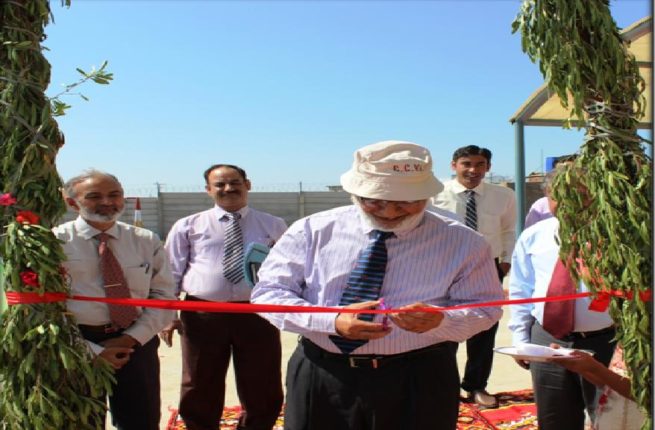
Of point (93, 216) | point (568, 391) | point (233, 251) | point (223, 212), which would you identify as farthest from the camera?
point (223, 212)

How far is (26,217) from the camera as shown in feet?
6.79

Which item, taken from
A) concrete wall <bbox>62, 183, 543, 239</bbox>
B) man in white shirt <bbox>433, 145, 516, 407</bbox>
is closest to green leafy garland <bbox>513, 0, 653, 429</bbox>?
man in white shirt <bbox>433, 145, 516, 407</bbox>

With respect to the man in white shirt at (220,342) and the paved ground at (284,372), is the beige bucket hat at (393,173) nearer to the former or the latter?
the man in white shirt at (220,342)

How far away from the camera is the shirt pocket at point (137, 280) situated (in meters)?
3.27

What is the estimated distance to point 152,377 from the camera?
3242 mm

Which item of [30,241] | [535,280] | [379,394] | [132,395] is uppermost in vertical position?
[30,241]

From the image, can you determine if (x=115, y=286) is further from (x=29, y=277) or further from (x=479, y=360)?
(x=479, y=360)

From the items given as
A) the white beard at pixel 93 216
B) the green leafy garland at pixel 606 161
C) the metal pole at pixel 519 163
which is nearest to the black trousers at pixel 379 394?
the green leafy garland at pixel 606 161

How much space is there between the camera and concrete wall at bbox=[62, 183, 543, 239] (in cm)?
2294

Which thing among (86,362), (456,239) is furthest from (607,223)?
(86,362)

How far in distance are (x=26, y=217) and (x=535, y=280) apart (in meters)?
2.28

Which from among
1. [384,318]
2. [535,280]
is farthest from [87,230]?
[535,280]

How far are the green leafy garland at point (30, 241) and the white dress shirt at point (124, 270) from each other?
0.85 meters

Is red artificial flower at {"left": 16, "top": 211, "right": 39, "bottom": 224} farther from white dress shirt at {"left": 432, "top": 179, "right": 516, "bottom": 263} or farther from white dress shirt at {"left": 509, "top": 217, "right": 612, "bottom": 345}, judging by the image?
white dress shirt at {"left": 432, "top": 179, "right": 516, "bottom": 263}
